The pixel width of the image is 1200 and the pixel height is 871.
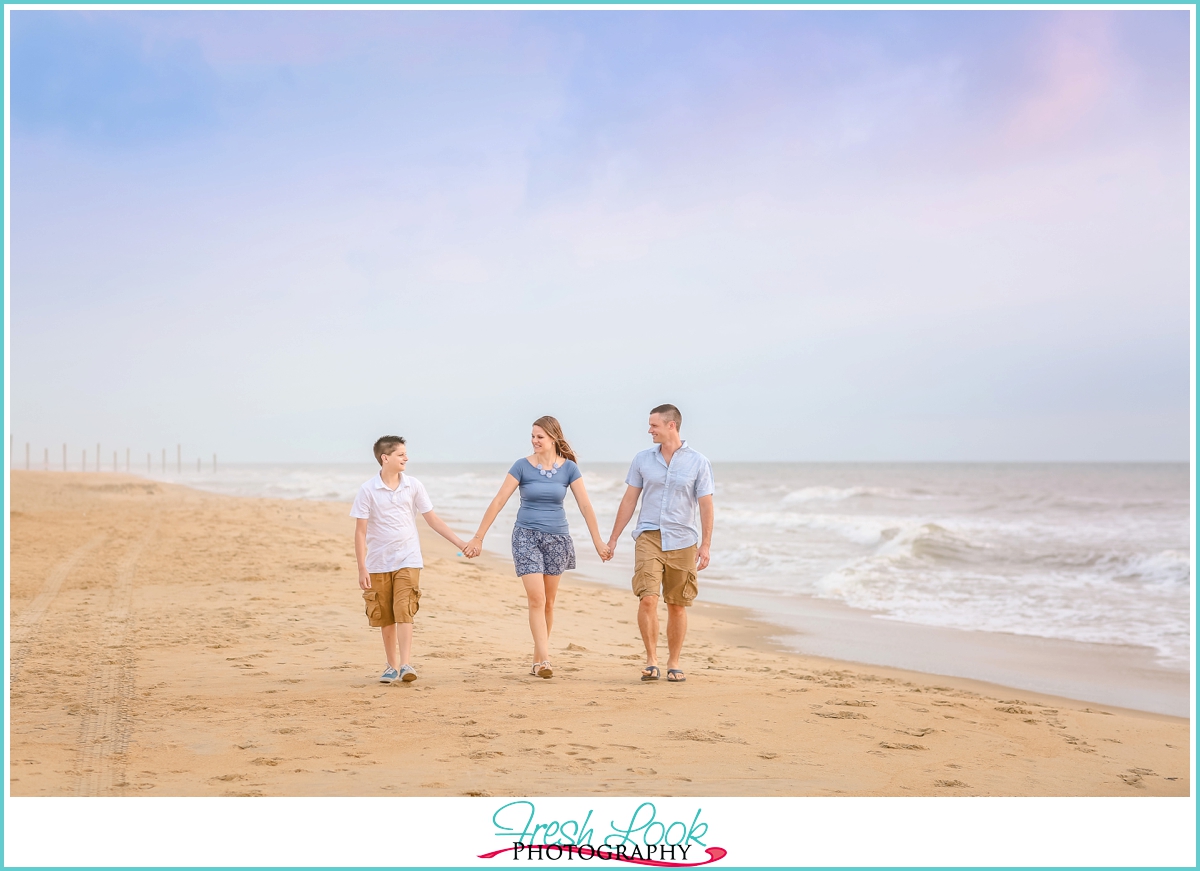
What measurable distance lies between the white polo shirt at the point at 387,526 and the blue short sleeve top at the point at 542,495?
2.25 ft

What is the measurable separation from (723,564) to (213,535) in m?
9.09

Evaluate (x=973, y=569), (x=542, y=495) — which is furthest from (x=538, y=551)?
(x=973, y=569)

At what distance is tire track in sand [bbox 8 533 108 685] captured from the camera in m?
6.93

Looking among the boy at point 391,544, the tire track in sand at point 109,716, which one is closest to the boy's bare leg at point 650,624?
the boy at point 391,544

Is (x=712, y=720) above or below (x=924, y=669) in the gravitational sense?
above

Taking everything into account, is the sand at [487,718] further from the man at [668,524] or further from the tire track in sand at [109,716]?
the man at [668,524]

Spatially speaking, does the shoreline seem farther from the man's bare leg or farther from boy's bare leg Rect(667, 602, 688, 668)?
the man's bare leg

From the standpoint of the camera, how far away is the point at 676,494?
6.31 meters

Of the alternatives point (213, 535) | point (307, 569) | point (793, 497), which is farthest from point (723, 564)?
point (793, 497)

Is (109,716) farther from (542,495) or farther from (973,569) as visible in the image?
(973,569)

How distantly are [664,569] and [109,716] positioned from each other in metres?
3.62

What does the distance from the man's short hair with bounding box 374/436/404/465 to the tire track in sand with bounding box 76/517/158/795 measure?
220cm

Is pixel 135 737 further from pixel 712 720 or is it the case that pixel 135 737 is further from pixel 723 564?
pixel 723 564

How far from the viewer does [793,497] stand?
144ft
